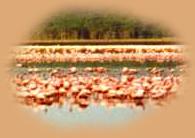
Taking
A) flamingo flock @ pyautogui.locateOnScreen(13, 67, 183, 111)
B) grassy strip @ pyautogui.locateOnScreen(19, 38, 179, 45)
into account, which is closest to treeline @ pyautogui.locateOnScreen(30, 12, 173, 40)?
grassy strip @ pyautogui.locateOnScreen(19, 38, 179, 45)

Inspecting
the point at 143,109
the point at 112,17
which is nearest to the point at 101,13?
the point at 112,17

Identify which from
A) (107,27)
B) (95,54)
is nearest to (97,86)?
(95,54)

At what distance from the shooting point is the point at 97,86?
8648 mm

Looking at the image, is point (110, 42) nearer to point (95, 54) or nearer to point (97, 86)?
point (95, 54)

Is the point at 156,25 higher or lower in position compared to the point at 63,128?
higher

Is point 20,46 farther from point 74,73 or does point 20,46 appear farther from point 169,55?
point 169,55

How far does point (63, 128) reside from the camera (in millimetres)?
8609

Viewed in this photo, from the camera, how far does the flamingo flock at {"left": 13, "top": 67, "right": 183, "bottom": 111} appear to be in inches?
340

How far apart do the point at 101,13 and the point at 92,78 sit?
41 centimetres

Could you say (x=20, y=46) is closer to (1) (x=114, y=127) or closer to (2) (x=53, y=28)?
(2) (x=53, y=28)

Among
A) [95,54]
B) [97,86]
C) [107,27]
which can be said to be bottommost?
[97,86]

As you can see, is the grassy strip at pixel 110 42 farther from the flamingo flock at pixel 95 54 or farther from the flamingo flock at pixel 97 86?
the flamingo flock at pixel 97 86

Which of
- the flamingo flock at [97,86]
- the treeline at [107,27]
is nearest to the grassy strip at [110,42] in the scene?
the treeline at [107,27]

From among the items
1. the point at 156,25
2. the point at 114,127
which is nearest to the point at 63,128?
the point at 114,127
